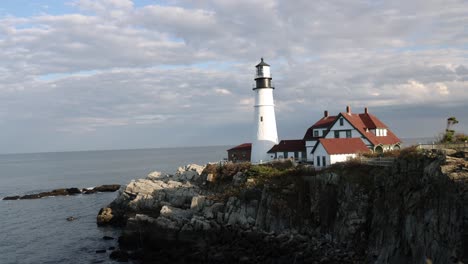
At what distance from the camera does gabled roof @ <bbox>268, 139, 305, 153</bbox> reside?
149 feet

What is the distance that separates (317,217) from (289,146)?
1587 centimetres

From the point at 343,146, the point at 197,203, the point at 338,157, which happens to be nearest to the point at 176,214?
the point at 197,203

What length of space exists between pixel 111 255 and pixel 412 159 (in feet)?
69.0

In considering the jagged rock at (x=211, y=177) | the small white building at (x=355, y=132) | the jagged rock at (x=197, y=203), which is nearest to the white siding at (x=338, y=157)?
the small white building at (x=355, y=132)

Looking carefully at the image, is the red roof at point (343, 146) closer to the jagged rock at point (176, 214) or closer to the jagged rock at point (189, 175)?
the jagged rock at point (176, 214)

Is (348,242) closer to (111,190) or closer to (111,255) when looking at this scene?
(111,255)

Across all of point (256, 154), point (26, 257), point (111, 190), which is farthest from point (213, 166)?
point (111, 190)

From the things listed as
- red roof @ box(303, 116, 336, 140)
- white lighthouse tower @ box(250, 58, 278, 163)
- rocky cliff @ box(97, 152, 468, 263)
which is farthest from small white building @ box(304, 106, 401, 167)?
rocky cliff @ box(97, 152, 468, 263)

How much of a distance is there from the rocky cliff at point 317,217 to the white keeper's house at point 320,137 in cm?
365

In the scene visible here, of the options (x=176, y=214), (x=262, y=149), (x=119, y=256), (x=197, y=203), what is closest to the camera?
(x=119, y=256)

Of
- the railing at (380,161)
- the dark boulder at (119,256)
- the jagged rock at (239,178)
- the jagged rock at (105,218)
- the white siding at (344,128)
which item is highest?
the white siding at (344,128)

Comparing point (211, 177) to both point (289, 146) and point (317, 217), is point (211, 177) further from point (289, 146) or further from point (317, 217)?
point (317, 217)

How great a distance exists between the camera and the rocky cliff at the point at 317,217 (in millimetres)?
22078

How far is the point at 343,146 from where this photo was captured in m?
37.9
